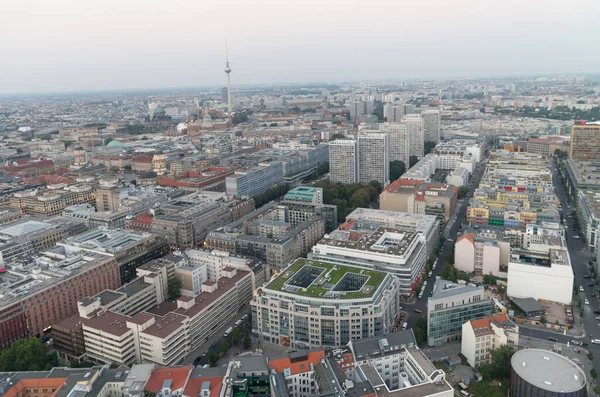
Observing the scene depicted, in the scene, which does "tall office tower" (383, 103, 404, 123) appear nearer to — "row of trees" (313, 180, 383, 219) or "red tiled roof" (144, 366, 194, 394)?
"row of trees" (313, 180, 383, 219)

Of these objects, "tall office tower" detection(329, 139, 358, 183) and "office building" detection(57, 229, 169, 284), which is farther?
"tall office tower" detection(329, 139, 358, 183)

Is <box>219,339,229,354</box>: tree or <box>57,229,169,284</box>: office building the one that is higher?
<box>57,229,169,284</box>: office building

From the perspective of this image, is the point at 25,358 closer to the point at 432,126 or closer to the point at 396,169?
the point at 396,169

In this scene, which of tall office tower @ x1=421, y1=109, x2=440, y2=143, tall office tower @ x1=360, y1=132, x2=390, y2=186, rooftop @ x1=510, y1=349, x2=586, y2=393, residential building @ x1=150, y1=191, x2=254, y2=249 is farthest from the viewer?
tall office tower @ x1=421, y1=109, x2=440, y2=143

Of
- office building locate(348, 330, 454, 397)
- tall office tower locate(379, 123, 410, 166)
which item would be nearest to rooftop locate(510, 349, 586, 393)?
office building locate(348, 330, 454, 397)

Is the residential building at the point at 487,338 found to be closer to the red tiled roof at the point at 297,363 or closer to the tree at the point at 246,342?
the red tiled roof at the point at 297,363

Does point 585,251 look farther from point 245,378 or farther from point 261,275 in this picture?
point 245,378

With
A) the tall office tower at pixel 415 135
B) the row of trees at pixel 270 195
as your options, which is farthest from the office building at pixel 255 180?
the tall office tower at pixel 415 135

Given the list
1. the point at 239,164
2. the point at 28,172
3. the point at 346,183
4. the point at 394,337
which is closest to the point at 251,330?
the point at 394,337
